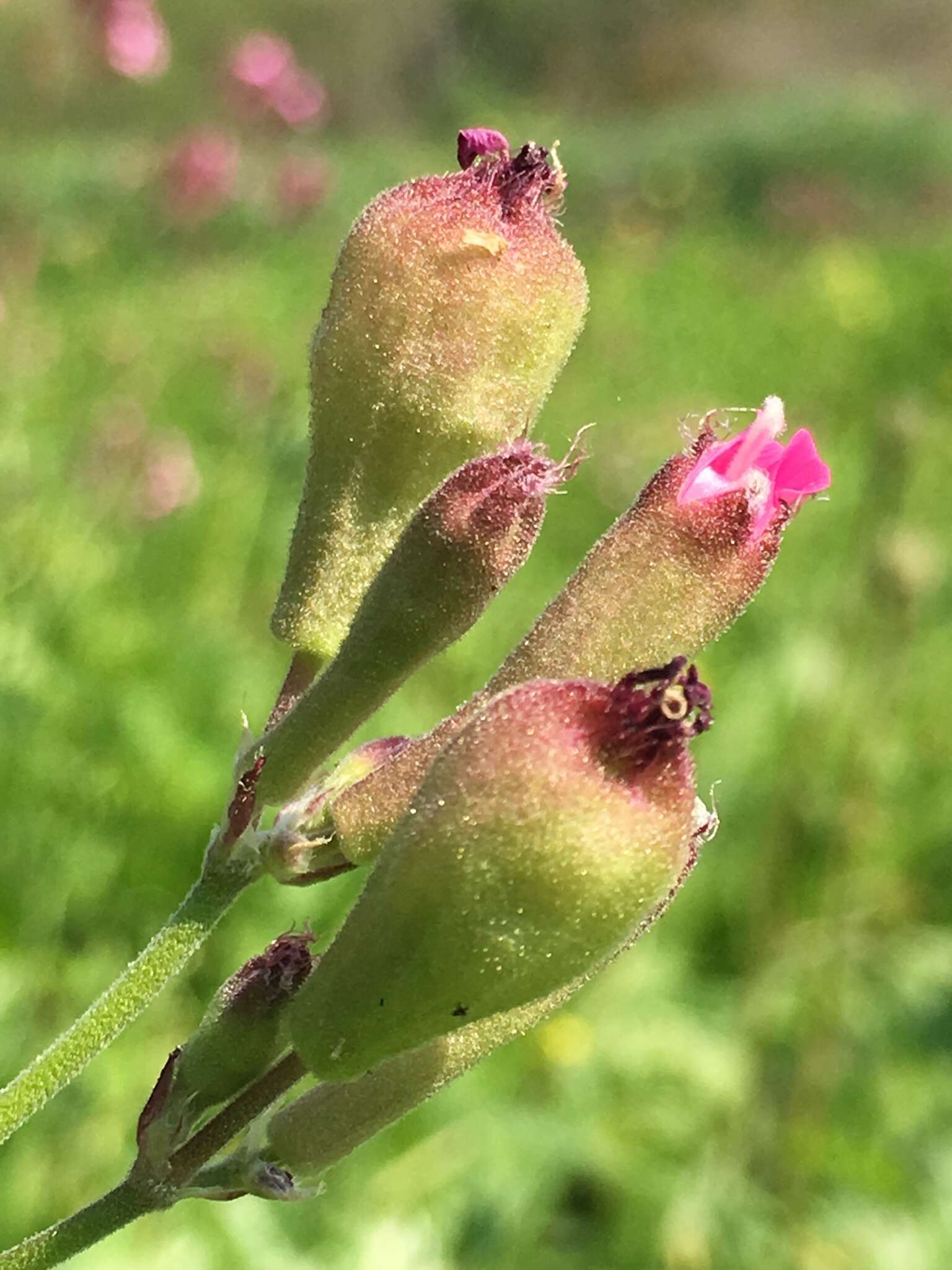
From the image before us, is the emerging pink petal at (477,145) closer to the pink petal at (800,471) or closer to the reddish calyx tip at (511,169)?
the reddish calyx tip at (511,169)

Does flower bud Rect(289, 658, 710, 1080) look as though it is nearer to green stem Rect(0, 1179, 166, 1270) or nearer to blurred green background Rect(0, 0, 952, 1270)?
green stem Rect(0, 1179, 166, 1270)

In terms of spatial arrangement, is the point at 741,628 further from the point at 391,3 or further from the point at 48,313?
the point at 391,3

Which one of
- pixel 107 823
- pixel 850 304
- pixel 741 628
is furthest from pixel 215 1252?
pixel 850 304

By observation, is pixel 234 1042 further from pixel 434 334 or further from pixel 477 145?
pixel 477 145

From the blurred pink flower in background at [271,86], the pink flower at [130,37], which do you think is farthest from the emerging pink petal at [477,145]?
the blurred pink flower in background at [271,86]

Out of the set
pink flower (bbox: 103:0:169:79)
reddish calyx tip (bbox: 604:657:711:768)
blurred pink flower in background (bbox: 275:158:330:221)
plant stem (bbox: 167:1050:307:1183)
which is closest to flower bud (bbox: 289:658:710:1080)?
reddish calyx tip (bbox: 604:657:711:768)

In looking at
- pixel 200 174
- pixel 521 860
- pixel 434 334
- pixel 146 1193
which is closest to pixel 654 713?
pixel 521 860
